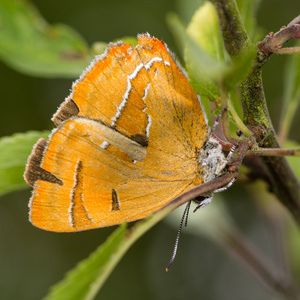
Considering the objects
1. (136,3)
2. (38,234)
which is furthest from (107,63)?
(38,234)

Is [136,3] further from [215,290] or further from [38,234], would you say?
[215,290]

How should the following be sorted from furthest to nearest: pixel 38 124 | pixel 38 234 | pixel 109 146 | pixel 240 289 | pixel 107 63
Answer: pixel 38 234, pixel 38 124, pixel 240 289, pixel 109 146, pixel 107 63

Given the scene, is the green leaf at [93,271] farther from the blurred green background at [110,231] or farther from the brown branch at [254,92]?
the blurred green background at [110,231]

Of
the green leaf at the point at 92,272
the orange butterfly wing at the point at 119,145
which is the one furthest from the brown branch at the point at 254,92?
the green leaf at the point at 92,272

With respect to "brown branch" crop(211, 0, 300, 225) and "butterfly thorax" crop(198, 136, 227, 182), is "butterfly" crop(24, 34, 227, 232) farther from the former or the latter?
"brown branch" crop(211, 0, 300, 225)

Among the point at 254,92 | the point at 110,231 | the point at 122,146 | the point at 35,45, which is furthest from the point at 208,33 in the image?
the point at 110,231

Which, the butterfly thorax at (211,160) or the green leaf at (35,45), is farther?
the green leaf at (35,45)

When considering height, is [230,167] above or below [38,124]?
below

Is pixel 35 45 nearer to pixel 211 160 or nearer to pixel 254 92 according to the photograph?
pixel 211 160
